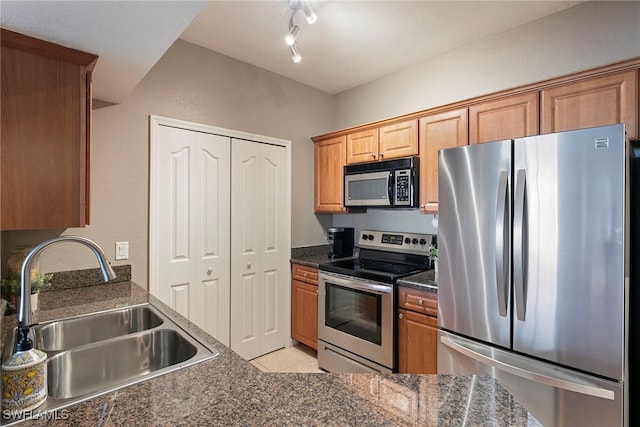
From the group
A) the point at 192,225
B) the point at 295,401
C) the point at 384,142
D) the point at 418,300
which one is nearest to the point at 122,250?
the point at 192,225

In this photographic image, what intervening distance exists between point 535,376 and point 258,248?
223 centimetres

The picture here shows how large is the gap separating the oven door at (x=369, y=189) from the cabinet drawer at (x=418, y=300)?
2.57 ft

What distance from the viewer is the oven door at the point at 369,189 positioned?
2730 millimetres

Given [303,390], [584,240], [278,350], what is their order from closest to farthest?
[303,390]
[584,240]
[278,350]

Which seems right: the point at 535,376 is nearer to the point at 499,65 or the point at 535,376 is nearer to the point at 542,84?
the point at 542,84

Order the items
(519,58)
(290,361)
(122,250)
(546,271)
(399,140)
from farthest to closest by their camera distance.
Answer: (290,361)
(399,140)
(519,58)
(122,250)
(546,271)

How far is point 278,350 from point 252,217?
1.35 metres

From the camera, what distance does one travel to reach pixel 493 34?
2.49 meters

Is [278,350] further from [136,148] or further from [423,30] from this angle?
[423,30]

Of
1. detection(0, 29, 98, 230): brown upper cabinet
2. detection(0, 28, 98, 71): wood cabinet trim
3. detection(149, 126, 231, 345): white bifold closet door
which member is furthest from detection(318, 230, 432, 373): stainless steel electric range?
detection(0, 28, 98, 71): wood cabinet trim

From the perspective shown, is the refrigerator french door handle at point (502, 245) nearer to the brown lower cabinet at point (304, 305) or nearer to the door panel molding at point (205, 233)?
the brown lower cabinet at point (304, 305)

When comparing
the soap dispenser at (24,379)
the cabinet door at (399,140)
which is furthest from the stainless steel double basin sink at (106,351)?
the cabinet door at (399,140)

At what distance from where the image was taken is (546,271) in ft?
5.13

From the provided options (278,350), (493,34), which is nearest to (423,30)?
(493,34)
